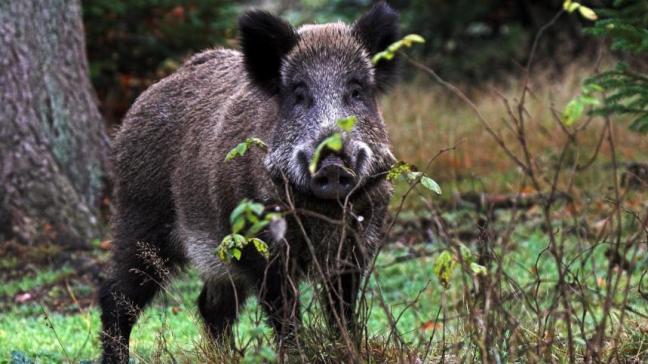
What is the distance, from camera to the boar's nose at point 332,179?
14.4 ft

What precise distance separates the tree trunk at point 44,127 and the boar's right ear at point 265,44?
395cm

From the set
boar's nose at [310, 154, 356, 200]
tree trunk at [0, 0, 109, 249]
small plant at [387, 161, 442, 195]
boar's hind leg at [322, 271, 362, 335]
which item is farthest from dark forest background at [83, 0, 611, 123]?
small plant at [387, 161, 442, 195]

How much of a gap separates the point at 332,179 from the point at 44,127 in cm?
516

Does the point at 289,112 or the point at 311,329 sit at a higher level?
the point at 289,112

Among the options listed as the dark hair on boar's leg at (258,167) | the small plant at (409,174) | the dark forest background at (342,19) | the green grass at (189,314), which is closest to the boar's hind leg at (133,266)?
the dark hair on boar's leg at (258,167)

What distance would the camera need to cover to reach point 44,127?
9.02 metres

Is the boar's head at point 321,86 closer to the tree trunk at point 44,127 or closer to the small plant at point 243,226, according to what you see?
the small plant at point 243,226

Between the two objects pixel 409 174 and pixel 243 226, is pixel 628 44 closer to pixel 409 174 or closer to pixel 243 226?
pixel 409 174

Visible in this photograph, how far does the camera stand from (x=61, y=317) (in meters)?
7.58

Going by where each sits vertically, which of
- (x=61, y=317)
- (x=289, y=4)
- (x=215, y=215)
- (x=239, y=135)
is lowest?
(x=289, y=4)

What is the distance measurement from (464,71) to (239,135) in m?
11.5

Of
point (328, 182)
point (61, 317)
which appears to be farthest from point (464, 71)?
point (328, 182)

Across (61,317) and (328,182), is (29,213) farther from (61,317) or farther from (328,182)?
(328,182)

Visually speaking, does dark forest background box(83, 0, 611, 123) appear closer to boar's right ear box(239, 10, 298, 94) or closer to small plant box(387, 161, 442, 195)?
boar's right ear box(239, 10, 298, 94)
